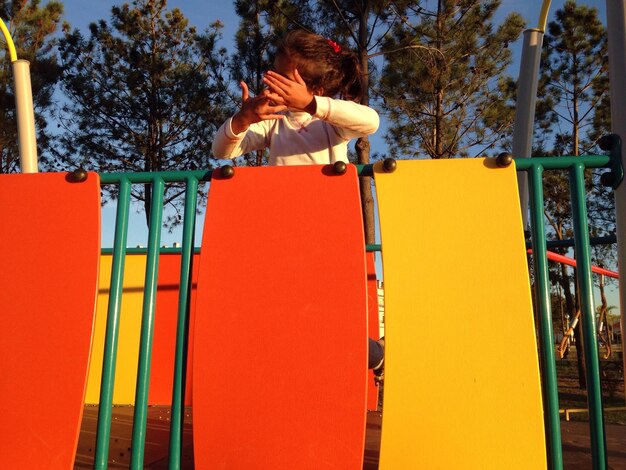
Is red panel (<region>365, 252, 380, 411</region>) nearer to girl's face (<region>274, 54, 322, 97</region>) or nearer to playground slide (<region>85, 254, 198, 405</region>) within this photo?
playground slide (<region>85, 254, 198, 405</region>)

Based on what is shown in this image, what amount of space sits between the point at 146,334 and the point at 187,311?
0.39 feet

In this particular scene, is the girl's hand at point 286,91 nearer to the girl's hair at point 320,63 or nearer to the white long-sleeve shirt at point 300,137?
the white long-sleeve shirt at point 300,137

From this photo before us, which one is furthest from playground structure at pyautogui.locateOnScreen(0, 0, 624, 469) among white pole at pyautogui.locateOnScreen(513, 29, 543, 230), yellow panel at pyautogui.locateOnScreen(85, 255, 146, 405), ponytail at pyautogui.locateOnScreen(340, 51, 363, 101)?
yellow panel at pyautogui.locateOnScreen(85, 255, 146, 405)

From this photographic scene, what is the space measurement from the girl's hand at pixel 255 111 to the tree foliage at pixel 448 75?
28.6 ft

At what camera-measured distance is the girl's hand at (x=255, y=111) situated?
168 centimetres

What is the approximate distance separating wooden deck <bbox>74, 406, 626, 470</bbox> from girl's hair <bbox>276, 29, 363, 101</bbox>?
140cm

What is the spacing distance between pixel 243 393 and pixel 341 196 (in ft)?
1.68

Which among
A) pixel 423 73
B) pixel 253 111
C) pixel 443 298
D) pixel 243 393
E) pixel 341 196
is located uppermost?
pixel 423 73

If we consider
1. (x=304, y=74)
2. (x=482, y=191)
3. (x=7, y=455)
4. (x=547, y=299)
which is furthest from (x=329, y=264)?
(x=304, y=74)

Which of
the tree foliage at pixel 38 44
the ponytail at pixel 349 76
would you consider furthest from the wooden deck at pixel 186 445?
the tree foliage at pixel 38 44

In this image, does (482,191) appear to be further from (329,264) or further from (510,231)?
(329,264)

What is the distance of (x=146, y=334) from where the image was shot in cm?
143

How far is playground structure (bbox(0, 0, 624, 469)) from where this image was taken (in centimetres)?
120

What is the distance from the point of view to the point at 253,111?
68.7 inches
